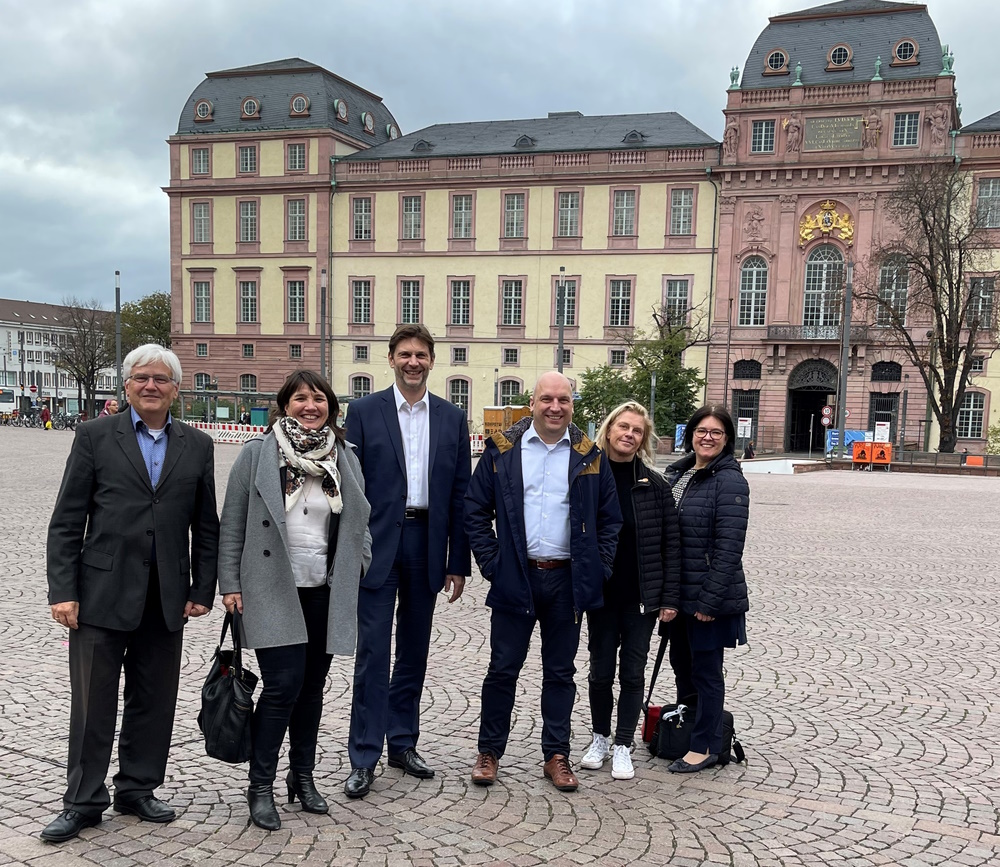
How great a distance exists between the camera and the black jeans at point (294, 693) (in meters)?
4.21

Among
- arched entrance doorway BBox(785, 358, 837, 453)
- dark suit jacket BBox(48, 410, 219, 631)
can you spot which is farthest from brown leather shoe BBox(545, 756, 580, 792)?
arched entrance doorway BBox(785, 358, 837, 453)

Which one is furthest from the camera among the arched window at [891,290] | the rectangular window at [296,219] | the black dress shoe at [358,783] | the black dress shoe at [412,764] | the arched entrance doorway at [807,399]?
the rectangular window at [296,219]

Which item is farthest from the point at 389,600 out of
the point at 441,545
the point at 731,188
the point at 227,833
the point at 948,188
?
the point at 731,188

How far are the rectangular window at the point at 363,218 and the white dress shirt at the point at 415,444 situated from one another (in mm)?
51745

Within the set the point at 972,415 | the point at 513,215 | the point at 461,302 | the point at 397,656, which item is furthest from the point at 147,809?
the point at 461,302

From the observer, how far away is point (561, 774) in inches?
184

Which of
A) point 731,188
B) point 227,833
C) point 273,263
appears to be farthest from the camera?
point 273,263

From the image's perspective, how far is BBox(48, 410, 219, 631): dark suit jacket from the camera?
157 inches

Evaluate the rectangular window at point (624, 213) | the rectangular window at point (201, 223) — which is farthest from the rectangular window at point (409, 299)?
the rectangular window at point (201, 223)

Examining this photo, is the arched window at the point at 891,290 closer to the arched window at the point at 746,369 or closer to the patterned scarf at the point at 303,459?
the arched window at the point at 746,369

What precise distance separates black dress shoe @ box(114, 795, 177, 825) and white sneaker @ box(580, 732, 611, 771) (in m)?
2.04

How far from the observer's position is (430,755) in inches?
201

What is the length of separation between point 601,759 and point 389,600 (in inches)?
56.0

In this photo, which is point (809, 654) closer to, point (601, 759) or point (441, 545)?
point (601, 759)
